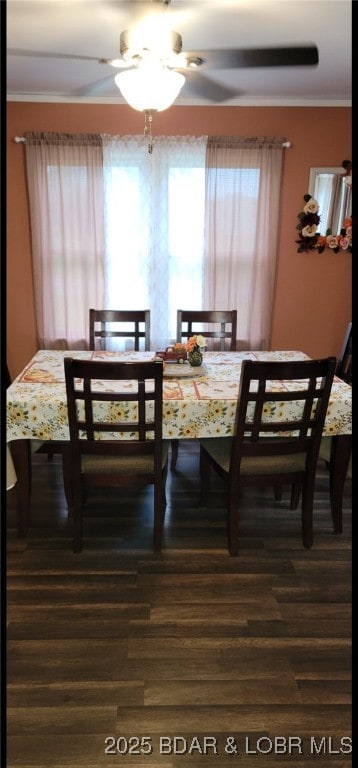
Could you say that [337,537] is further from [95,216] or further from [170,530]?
[95,216]

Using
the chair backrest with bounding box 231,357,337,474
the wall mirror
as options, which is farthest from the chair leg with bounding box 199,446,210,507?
the wall mirror

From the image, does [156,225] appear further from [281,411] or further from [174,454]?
[281,411]

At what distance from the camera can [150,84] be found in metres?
2.14

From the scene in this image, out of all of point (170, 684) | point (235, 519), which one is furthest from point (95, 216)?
point (170, 684)

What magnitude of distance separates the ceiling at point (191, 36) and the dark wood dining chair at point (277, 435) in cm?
139

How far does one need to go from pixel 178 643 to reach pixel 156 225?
308 centimetres

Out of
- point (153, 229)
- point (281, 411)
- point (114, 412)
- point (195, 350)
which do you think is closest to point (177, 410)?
point (114, 412)

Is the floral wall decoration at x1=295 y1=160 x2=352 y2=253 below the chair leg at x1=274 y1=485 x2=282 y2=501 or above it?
above

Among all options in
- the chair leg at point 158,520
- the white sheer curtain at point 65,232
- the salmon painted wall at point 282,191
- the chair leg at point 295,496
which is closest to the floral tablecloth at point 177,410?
the chair leg at point 158,520

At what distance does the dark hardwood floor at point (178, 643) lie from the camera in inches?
62.1

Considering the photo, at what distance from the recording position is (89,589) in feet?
7.25

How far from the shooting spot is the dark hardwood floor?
1577 mm

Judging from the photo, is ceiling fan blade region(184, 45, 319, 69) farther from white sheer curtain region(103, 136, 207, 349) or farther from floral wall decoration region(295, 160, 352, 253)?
floral wall decoration region(295, 160, 352, 253)

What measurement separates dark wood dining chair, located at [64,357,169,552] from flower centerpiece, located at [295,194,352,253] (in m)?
2.42
